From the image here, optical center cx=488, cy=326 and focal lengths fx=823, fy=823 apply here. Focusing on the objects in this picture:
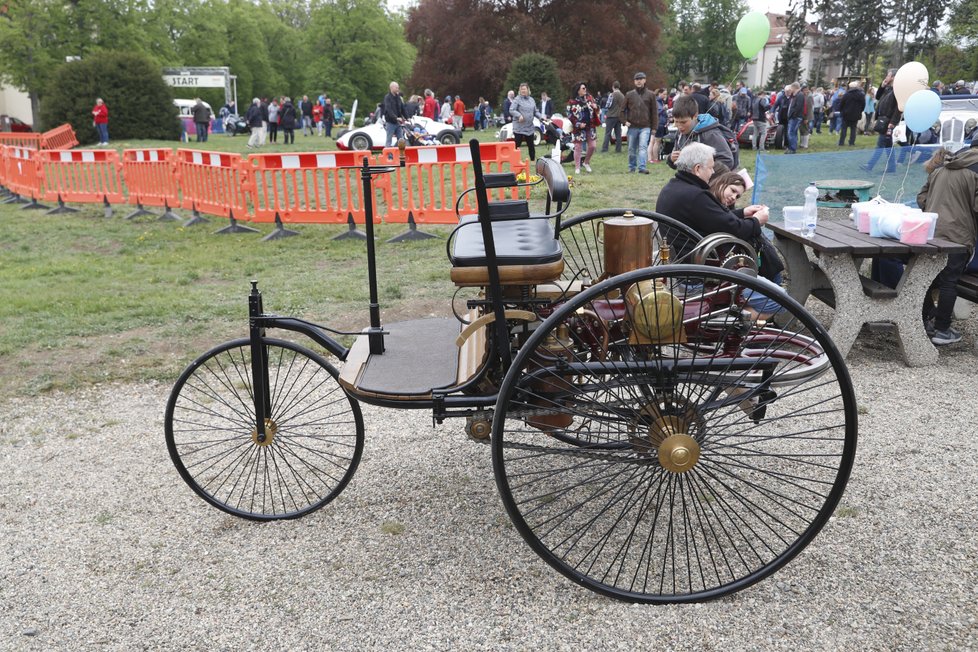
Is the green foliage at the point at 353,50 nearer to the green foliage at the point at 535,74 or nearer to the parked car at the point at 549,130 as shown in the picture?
the green foliage at the point at 535,74

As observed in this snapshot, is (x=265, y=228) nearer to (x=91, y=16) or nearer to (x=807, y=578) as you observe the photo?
(x=807, y=578)

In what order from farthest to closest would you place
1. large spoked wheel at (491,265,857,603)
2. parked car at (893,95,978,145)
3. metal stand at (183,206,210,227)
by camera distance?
metal stand at (183,206,210,227) < parked car at (893,95,978,145) < large spoked wheel at (491,265,857,603)

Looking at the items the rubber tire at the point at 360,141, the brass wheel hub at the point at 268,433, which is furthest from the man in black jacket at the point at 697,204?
the rubber tire at the point at 360,141

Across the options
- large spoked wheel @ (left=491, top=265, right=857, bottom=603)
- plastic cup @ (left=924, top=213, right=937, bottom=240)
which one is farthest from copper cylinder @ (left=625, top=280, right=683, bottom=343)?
plastic cup @ (left=924, top=213, right=937, bottom=240)

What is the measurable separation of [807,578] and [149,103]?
29.1m

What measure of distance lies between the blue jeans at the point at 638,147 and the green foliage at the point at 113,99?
19.0 metres

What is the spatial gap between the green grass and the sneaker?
3.57m

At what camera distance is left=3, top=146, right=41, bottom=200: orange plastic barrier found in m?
14.0

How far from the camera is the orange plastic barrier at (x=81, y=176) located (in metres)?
13.0

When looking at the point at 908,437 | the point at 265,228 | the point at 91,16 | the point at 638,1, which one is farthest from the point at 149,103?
the point at 908,437

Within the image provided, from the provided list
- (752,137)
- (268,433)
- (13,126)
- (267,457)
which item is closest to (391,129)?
(752,137)

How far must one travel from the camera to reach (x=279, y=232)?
1036cm

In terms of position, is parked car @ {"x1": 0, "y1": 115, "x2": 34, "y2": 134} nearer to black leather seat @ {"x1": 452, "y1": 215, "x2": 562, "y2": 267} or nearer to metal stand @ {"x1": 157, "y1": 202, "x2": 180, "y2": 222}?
metal stand @ {"x1": 157, "y1": 202, "x2": 180, "y2": 222}

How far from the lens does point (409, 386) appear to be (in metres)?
3.06
